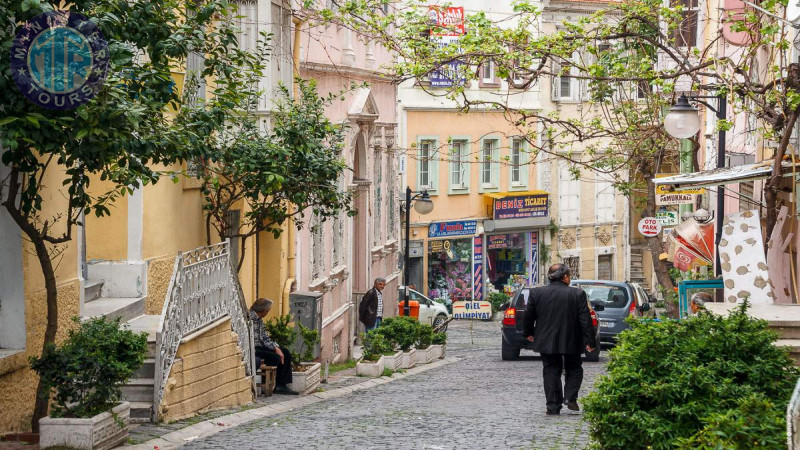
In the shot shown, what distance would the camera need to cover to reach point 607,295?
27.5 meters

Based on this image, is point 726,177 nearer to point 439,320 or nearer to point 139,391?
point 139,391

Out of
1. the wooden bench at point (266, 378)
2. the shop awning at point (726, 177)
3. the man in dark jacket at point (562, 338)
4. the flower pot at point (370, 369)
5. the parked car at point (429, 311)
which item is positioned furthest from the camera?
the parked car at point (429, 311)

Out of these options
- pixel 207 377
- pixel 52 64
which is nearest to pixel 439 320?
pixel 207 377

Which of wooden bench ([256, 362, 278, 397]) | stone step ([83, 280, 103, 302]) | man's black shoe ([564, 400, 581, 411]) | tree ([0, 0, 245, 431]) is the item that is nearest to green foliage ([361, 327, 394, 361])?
wooden bench ([256, 362, 278, 397])

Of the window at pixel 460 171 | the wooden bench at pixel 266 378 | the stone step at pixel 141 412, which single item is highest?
the window at pixel 460 171

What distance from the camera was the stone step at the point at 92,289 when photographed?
15.5m

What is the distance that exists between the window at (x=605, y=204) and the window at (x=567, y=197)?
4.15ft

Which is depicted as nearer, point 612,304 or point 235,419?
point 235,419

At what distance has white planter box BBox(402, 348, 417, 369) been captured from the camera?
77.8 feet

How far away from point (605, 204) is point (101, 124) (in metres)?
46.9

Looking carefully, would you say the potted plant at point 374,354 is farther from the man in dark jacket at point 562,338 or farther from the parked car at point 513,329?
the man in dark jacket at point 562,338

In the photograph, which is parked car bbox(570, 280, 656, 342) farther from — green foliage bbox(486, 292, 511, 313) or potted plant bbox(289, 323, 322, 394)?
green foliage bbox(486, 292, 511, 313)

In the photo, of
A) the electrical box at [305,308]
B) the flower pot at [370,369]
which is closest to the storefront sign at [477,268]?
the flower pot at [370,369]

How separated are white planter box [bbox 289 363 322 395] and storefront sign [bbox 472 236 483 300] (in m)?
30.8
